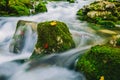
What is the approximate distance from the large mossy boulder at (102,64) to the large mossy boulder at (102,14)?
24.3 ft

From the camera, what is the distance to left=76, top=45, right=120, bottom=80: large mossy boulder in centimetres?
678

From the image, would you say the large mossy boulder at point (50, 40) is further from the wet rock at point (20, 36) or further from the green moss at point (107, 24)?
the green moss at point (107, 24)

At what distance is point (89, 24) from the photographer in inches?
589

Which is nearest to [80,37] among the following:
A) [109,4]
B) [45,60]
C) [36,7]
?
[45,60]

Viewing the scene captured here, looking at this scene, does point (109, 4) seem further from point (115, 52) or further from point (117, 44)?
point (115, 52)

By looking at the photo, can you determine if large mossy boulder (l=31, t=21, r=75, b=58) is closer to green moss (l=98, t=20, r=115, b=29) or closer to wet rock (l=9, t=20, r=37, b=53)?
wet rock (l=9, t=20, r=37, b=53)

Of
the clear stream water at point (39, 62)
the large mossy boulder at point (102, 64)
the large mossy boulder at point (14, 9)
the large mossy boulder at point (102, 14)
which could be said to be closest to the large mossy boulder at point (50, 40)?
the clear stream water at point (39, 62)

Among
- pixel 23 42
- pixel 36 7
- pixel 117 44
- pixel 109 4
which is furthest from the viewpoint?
pixel 36 7

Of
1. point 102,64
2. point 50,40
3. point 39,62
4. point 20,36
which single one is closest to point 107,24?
point 20,36

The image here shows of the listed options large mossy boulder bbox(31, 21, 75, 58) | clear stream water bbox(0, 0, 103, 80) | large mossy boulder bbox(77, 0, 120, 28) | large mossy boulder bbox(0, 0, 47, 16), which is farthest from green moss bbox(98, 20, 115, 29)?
large mossy boulder bbox(31, 21, 75, 58)

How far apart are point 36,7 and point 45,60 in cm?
1061

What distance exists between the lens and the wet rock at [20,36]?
33.3 feet

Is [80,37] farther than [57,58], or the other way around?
[80,37]

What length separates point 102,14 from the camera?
1620 cm
